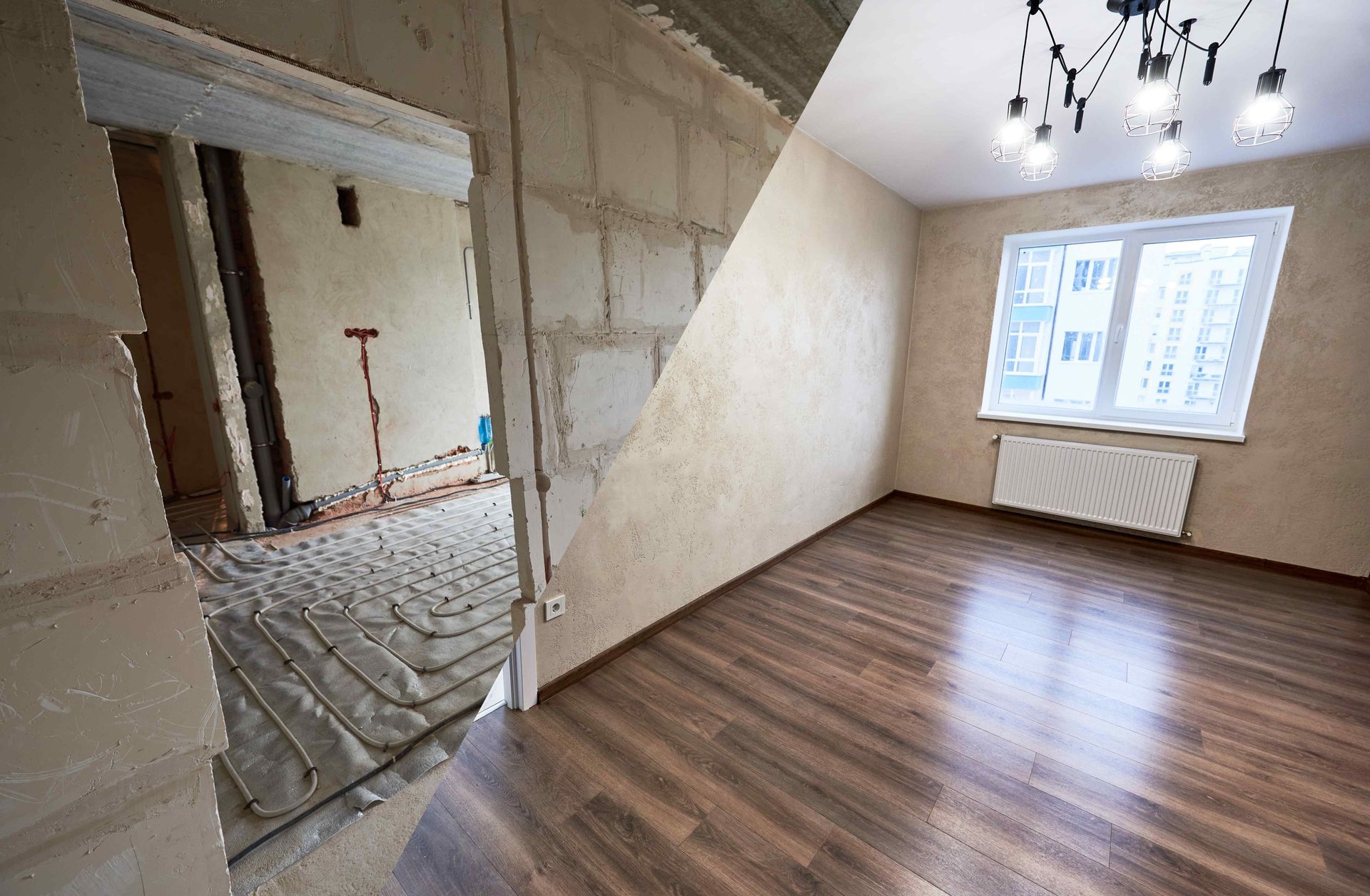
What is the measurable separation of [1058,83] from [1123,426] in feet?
7.91

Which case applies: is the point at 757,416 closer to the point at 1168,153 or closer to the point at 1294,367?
the point at 1168,153

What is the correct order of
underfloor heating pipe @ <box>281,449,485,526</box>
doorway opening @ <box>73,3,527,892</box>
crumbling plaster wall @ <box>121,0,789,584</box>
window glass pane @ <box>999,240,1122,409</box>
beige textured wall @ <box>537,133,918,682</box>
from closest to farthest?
1. crumbling plaster wall @ <box>121,0,789,584</box>
2. doorway opening @ <box>73,3,527,892</box>
3. beige textured wall @ <box>537,133,918,682</box>
4. underfloor heating pipe @ <box>281,449,485,526</box>
5. window glass pane @ <box>999,240,1122,409</box>

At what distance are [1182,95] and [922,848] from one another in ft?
10.3

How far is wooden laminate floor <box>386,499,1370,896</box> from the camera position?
4.35 ft

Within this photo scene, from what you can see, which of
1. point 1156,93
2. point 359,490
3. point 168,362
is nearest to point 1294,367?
point 1156,93

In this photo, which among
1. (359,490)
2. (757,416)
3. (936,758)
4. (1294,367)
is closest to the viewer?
(936,758)

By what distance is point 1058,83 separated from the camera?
84.0 inches

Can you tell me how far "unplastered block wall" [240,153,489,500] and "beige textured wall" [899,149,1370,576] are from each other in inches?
164

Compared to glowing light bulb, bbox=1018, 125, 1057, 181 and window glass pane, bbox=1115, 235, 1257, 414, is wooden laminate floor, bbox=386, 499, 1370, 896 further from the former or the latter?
glowing light bulb, bbox=1018, 125, 1057, 181

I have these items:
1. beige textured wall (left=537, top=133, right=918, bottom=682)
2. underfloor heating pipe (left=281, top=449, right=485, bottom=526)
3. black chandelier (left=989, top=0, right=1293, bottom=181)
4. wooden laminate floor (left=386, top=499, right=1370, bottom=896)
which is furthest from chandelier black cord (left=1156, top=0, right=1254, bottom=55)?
underfloor heating pipe (left=281, top=449, right=485, bottom=526)

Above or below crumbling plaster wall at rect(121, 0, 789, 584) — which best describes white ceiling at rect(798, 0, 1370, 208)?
above

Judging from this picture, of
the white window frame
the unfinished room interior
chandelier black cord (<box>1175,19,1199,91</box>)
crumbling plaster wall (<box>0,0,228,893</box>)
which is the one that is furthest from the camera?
the white window frame

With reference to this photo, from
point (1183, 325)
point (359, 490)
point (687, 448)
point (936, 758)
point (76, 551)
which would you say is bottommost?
point (936, 758)

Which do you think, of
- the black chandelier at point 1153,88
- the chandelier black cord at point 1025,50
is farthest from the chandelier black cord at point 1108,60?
the chandelier black cord at point 1025,50
